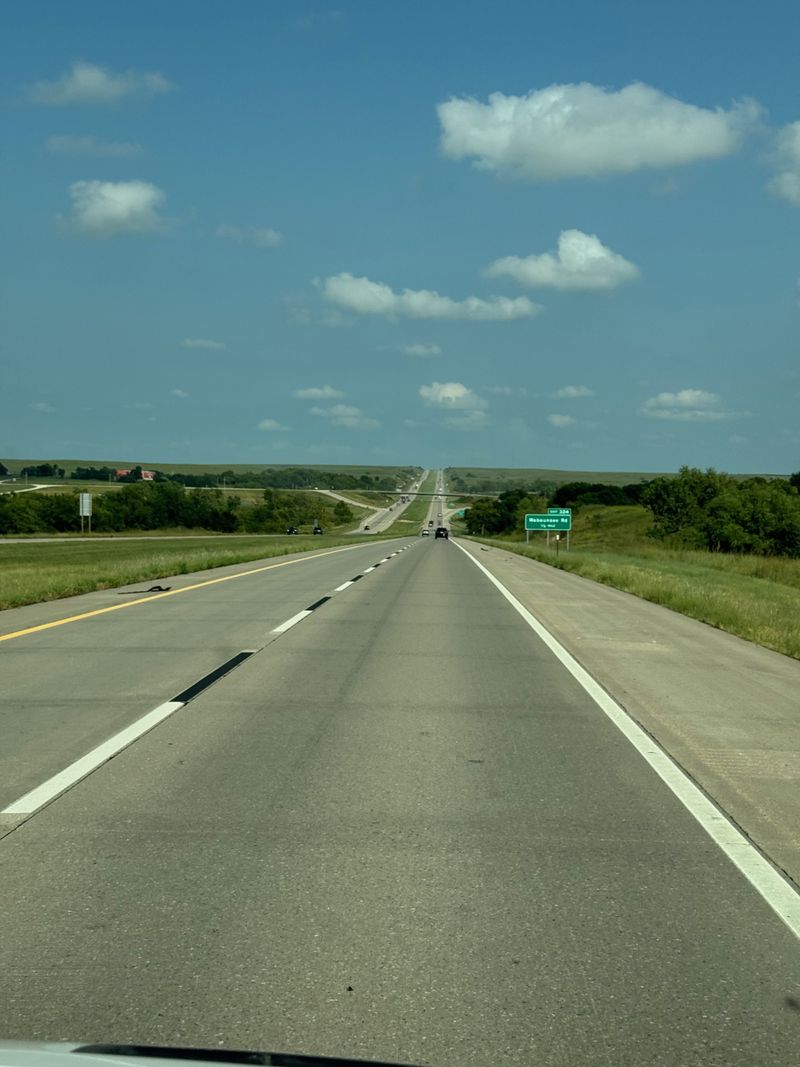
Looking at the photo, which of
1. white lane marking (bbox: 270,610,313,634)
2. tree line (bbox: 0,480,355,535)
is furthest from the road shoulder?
tree line (bbox: 0,480,355,535)

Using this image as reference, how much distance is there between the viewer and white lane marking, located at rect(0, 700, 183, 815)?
6.55 m

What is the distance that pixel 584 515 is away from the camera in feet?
442

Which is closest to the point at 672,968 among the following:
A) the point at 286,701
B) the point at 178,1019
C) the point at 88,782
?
the point at 178,1019

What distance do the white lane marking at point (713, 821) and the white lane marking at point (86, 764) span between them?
384cm

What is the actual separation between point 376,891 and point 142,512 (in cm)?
14540

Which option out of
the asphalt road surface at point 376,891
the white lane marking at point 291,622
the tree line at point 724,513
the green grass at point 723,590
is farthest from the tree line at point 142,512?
the asphalt road surface at point 376,891

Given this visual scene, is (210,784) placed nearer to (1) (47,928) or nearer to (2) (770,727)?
(1) (47,928)

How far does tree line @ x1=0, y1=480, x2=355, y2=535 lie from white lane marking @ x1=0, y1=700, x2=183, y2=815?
125 metres

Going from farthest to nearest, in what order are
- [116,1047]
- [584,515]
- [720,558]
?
[584,515] → [720,558] → [116,1047]

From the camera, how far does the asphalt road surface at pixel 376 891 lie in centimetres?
383

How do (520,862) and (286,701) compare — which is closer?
(520,862)

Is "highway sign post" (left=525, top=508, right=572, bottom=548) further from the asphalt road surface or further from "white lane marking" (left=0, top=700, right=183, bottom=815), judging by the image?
"white lane marking" (left=0, top=700, right=183, bottom=815)

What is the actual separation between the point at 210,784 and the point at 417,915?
→ 8.42 feet

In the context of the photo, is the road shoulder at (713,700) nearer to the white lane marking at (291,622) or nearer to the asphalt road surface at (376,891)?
the asphalt road surface at (376,891)
